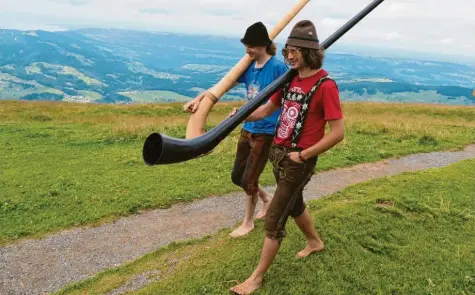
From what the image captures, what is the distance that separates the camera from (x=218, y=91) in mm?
3736

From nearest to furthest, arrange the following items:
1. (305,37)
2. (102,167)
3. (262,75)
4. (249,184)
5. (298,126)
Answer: (305,37) → (298,126) → (262,75) → (249,184) → (102,167)

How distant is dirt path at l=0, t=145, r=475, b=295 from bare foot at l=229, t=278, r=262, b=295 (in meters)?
2.79

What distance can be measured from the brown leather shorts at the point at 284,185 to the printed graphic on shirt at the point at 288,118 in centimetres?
16

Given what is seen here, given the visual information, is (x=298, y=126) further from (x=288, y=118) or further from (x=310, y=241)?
(x=310, y=241)

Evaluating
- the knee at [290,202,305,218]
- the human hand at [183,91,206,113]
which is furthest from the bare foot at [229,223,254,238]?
the human hand at [183,91,206,113]

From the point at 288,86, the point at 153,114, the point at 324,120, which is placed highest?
the point at 288,86

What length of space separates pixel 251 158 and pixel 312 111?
211 cm

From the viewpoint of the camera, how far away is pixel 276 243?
4.61 metres

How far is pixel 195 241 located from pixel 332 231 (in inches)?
93.3

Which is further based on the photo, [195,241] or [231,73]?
[195,241]

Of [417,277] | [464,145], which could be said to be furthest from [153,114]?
[417,277]

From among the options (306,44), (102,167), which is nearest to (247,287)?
(306,44)

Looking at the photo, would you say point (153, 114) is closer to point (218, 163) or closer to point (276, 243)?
point (218, 163)

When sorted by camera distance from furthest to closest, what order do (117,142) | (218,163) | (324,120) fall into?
(117,142) < (218,163) < (324,120)
